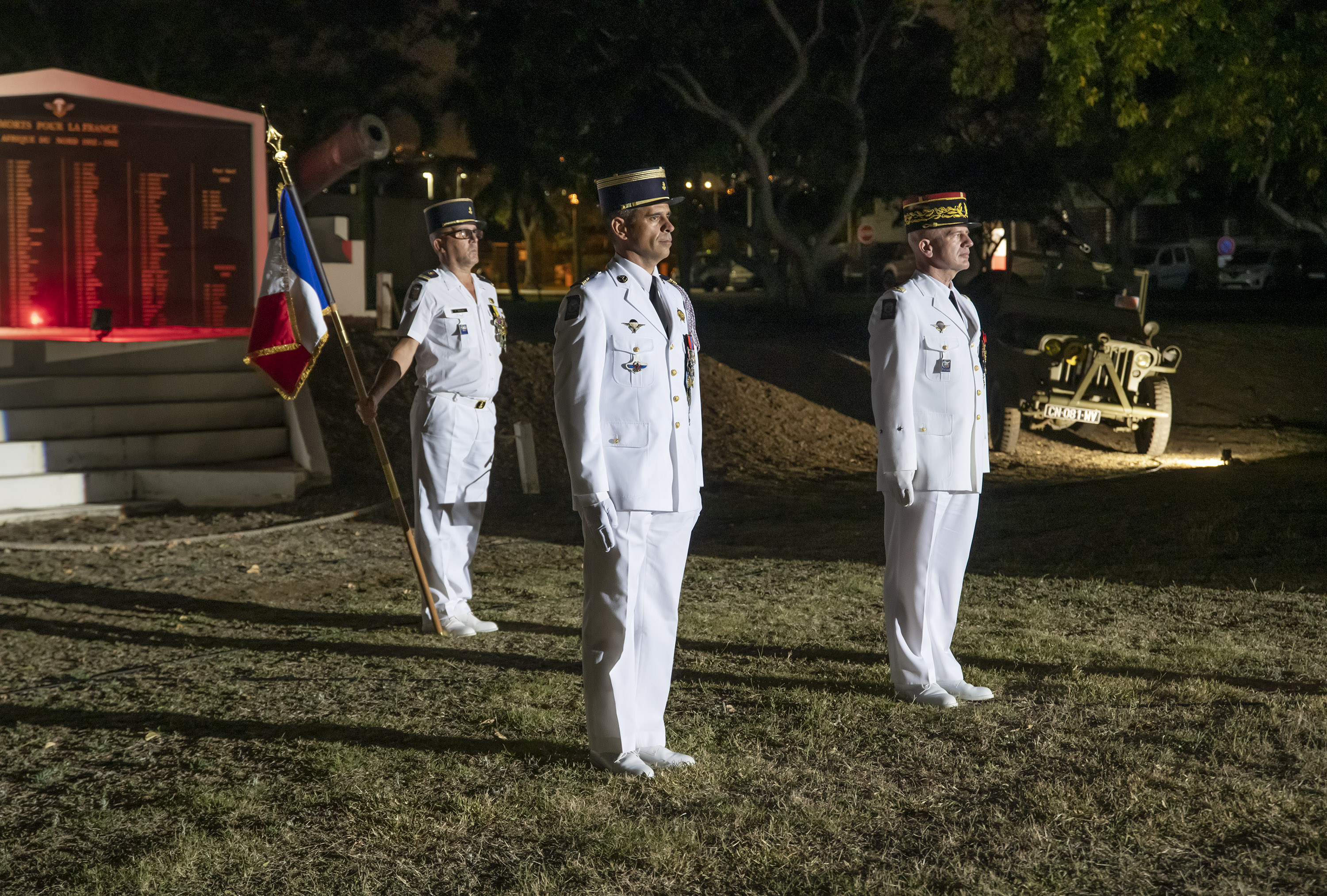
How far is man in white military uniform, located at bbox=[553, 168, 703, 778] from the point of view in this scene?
170 inches

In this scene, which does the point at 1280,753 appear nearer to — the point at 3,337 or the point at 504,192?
the point at 3,337

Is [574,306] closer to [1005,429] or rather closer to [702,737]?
[702,737]

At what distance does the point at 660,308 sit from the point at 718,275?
49030 millimetres

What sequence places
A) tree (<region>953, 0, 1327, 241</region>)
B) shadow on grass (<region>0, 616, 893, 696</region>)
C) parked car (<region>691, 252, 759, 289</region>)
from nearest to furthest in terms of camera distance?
1. shadow on grass (<region>0, 616, 893, 696</region>)
2. tree (<region>953, 0, 1327, 241</region>)
3. parked car (<region>691, 252, 759, 289</region>)

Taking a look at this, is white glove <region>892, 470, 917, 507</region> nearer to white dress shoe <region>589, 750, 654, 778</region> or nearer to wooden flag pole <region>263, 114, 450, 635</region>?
white dress shoe <region>589, 750, 654, 778</region>

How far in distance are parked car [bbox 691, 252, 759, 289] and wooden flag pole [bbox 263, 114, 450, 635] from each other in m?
45.2

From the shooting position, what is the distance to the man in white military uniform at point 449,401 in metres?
6.88

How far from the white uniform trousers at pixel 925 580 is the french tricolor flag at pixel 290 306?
368 centimetres

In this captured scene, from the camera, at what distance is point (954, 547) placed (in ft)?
18.0

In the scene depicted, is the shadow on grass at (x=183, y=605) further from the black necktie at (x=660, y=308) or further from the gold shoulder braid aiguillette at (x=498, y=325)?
the black necktie at (x=660, y=308)

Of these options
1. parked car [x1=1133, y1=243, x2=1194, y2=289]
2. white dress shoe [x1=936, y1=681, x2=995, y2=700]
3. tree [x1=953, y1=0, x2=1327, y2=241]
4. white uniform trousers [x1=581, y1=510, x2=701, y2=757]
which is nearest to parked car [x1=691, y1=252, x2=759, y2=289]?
parked car [x1=1133, y1=243, x2=1194, y2=289]

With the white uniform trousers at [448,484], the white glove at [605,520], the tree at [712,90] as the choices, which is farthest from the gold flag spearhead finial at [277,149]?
the tree at [712,90]

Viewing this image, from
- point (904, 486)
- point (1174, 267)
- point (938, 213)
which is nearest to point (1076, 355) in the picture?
point (938, 213)

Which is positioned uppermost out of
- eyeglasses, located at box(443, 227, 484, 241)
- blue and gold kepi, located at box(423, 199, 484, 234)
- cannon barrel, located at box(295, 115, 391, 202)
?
cannon barrel, located at box(295, 115, 391, 202)
